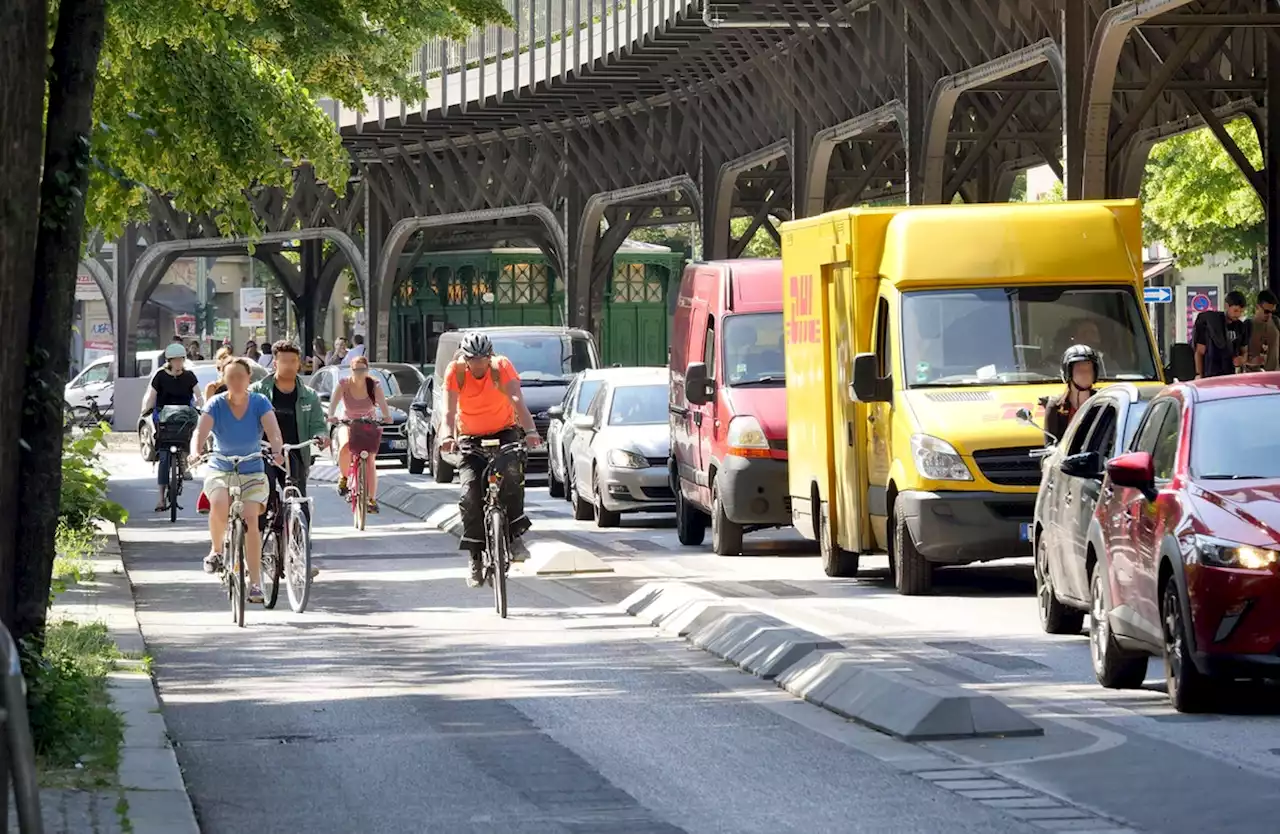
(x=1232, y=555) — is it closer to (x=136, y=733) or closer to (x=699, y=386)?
(x=136, y=733)

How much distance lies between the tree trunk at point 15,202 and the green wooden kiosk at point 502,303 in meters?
57.1

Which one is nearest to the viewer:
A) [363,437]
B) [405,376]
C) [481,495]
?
[481,495]

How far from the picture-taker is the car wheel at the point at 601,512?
84.5 ft

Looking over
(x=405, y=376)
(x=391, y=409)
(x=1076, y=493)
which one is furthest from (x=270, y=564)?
(x=405, y=376)

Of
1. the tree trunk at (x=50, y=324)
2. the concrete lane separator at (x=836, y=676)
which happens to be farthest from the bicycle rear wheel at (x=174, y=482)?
the tree trunk at (x=50, y=324)

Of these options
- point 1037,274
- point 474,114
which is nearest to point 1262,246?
point 474,114

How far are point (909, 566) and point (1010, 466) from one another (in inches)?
37.9

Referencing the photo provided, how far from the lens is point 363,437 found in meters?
25.8

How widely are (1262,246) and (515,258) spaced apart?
20799 millimetres

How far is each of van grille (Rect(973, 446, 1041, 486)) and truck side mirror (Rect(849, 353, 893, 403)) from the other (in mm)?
919

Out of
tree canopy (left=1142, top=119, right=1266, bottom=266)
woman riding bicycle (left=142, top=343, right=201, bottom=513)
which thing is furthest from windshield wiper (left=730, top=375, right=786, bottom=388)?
tree canopy (left=1142, top=119, right=1266, bottom=266)

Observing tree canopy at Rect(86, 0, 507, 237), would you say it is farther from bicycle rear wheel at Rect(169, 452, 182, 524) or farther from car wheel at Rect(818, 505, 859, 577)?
car wheel at Rect(818, 505, 859, 577)

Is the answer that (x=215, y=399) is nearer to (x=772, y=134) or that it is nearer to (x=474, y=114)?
(x=772, y=134)

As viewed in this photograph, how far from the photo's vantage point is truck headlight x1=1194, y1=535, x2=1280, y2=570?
10445mm
